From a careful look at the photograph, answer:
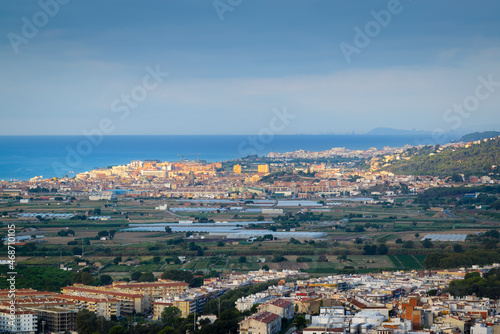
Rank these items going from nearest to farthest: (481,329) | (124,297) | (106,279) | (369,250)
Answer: (481,329)
(124,297)
(106,279)
(369,250)

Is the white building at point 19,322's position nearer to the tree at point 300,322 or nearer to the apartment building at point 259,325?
the apartment building at point 259,325

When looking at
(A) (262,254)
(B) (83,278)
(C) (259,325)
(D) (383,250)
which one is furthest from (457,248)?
(C) (259,325)

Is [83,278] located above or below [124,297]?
above

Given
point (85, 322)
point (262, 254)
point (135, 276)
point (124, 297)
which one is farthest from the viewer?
point (262, 254)

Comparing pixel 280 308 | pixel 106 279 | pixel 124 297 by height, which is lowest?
pixel 280 308

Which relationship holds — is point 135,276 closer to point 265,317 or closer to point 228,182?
point 265,317

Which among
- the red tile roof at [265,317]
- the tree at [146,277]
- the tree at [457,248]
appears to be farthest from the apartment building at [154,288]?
the tree at [457,248]

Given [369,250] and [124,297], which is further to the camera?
[369,250]
